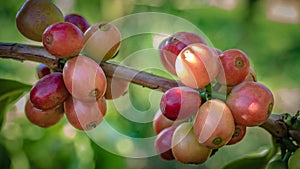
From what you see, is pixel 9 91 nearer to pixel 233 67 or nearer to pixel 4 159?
pixel 4 159

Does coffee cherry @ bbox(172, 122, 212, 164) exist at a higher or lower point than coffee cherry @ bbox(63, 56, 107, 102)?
lower

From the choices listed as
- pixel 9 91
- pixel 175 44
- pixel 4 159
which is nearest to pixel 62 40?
pixel 175 44

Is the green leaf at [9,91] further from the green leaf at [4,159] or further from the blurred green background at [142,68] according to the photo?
the green leaf at [4,159]

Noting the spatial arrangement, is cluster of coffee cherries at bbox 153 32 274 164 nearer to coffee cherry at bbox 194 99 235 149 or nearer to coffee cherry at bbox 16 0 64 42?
coffee cherry at bbox 194 99 235 149

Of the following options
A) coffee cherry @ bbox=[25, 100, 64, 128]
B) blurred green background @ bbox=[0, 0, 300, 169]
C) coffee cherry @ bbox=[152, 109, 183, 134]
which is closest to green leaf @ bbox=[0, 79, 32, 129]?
blurred green background @ bbox=[0, 0, 300, 169]

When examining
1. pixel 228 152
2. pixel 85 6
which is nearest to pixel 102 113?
pixel 228 152

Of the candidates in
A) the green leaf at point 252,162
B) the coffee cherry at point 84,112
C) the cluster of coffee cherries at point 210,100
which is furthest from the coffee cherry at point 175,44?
the green leaf at point 252,162
